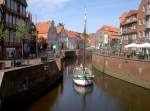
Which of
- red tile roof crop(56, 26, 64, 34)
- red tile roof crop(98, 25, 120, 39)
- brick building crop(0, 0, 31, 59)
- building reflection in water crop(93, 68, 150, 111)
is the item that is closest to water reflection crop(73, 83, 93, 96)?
building reflection in water crop(93, 68, 150, 111)

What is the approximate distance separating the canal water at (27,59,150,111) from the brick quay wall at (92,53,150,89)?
3.46ft

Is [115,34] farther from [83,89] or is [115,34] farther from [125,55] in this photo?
[83,89]

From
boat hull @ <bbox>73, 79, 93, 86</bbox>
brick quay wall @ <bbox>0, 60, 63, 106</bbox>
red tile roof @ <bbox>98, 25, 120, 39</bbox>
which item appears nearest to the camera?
brick quay wall @ <bbox>0, 60, 63, 106</bbox>

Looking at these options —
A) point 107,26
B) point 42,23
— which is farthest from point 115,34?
point 42,23

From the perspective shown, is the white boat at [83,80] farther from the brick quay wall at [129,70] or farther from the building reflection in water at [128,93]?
the brick quay wall at [129,70]

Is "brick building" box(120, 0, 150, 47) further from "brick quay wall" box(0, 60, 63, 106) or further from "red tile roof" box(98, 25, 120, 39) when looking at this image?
"red tile roof" box(98, 25, 120, 39)

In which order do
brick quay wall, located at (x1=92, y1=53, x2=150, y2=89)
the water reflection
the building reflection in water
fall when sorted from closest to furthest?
the building reflection in water < the water reflection < brick quay wall, located at (x1=92, y1=53, x2=150, y2=89)

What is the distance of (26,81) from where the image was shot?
3297 cm

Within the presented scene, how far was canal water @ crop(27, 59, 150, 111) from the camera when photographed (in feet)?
103

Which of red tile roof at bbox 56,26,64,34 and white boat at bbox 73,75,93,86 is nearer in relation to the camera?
white boat at bbox 73,75,93,86

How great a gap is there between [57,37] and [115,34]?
89.4ft

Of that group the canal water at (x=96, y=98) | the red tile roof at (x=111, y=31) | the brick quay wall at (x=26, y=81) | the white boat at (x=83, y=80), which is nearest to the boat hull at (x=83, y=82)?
the white boat at (x=83, y=80)

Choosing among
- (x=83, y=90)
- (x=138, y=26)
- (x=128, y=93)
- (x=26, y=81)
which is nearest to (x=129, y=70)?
(x=128, y=93)

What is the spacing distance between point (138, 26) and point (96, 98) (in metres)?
35.1
